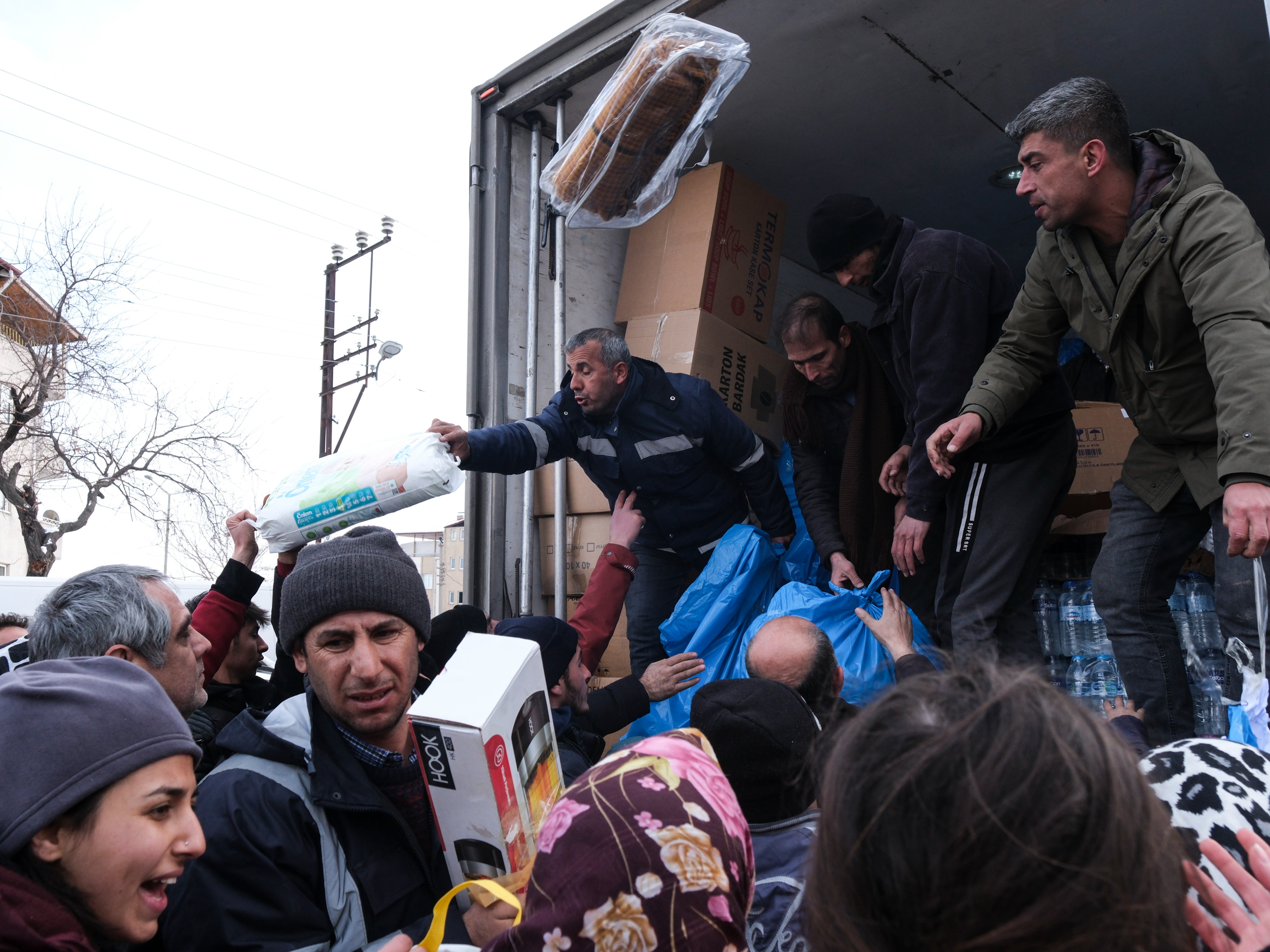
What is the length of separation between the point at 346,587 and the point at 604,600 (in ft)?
4.31

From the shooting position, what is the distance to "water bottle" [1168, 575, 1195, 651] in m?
2.73

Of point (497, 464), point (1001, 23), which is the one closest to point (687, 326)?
point (497, 464)

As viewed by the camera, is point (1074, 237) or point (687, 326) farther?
point (687, 326)

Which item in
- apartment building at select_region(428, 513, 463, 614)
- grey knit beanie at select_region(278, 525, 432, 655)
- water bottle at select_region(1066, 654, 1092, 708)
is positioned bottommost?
apartment building at select_region(428, 513, 463, 614)

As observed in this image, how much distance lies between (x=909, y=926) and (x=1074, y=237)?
190 centimetres

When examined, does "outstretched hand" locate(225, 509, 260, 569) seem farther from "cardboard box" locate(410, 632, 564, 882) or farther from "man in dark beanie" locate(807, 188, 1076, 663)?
"man in dark beanie" locate(807, 188, 1076, 663)

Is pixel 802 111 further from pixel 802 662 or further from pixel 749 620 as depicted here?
pixel 802 662

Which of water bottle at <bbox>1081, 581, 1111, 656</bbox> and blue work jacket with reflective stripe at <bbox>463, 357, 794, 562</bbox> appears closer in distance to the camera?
water bottle at <bbox>1081, 581, 1111, 656</bbox>

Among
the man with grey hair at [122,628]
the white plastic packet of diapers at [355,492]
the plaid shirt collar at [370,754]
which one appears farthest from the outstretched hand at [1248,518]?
the man with grey hair at [122,628]

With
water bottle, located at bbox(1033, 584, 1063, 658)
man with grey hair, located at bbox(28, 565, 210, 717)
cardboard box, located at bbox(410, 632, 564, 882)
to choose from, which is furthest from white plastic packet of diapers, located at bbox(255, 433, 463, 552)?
water bottle, located at bbox(1033, 584, 1063, 658)

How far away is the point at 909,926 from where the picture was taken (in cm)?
60

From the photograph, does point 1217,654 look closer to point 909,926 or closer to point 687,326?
point 687,326

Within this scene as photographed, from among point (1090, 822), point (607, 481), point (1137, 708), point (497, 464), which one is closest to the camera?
point (1090, 822)

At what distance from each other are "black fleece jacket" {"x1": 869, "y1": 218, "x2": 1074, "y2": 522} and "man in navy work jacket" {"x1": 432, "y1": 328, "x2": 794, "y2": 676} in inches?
36.8
